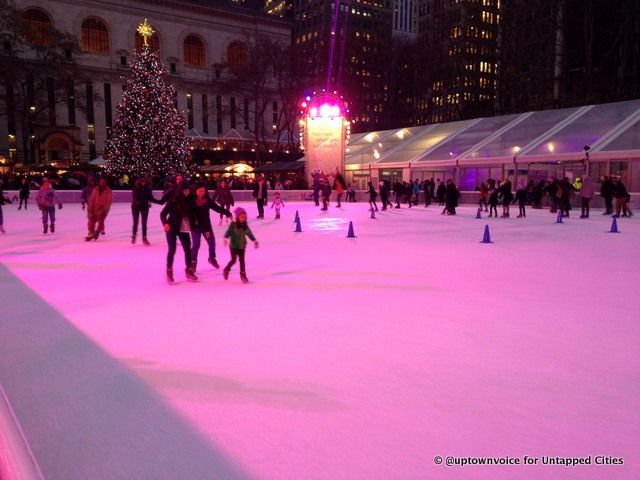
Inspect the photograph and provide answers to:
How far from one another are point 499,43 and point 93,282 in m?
43.4

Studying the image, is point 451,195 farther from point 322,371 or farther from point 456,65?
point 456,65

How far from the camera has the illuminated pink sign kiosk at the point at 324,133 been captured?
82.5 feet

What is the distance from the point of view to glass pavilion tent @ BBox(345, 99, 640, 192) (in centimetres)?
2012

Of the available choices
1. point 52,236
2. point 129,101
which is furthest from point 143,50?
point 52,236

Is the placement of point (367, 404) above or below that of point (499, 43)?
below

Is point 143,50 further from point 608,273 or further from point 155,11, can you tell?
point 155,11

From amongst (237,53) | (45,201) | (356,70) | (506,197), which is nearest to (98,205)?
(45,201)

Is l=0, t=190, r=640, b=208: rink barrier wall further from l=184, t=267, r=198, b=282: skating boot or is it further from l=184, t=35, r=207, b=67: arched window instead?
Result: l=184, t=35, r=207, b=67: arched window

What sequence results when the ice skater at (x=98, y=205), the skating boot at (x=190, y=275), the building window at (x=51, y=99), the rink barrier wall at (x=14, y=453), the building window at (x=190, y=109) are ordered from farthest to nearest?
the building window at (x=190, y=109) → the building window at (x=51, y=99) → the ice skater at (x=98, y=205) → the skating boot at (x=190, y=275) → the rink barrier wall at (x=14, y=453)

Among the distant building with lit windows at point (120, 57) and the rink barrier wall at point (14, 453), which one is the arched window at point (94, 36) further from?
the rink barrier wall at point (14, 453)

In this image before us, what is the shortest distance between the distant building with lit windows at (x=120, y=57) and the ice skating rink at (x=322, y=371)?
43.7 meters

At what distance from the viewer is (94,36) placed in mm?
54062

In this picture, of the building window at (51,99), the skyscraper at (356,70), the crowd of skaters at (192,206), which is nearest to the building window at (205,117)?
the skyscraper at (356,70)

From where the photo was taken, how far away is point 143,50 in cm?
2838
